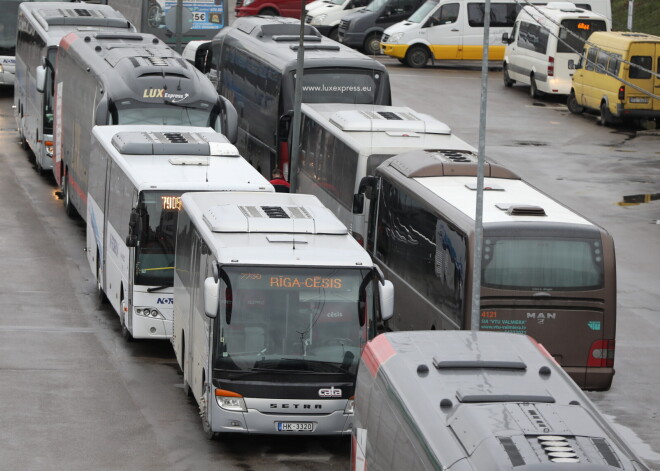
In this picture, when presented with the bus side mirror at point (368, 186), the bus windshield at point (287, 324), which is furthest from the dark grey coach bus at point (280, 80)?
the bus windshield at point (287, 324)

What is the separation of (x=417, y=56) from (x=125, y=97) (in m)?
27.3

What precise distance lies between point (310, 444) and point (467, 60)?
123 feet

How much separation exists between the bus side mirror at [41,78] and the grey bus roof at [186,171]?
9.83 metres

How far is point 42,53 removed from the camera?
33.3m

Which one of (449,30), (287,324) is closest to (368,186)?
(287,324)

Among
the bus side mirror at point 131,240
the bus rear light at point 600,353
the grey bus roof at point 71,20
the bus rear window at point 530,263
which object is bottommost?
the bus rear light at point 600,353

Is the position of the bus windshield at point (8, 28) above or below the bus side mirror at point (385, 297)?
above

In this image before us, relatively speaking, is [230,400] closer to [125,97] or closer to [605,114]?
[125,97]

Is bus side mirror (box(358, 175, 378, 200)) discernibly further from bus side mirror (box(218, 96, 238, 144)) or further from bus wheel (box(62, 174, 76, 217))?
bus wheel (box(62, 174, 76, 217))

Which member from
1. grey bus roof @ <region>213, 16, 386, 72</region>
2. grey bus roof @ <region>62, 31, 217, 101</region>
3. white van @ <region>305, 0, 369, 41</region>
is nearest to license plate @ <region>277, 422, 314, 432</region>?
grey bus roof @ <region>62, 31, 217, 101</region>

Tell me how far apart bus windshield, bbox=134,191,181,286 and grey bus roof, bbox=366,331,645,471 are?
25.9 feet

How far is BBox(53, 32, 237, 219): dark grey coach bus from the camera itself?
85.4 feet

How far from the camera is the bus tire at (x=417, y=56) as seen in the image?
5201 cm

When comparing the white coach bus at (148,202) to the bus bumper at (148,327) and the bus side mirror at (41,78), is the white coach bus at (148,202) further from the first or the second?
the bus side mirror at (41,78)
